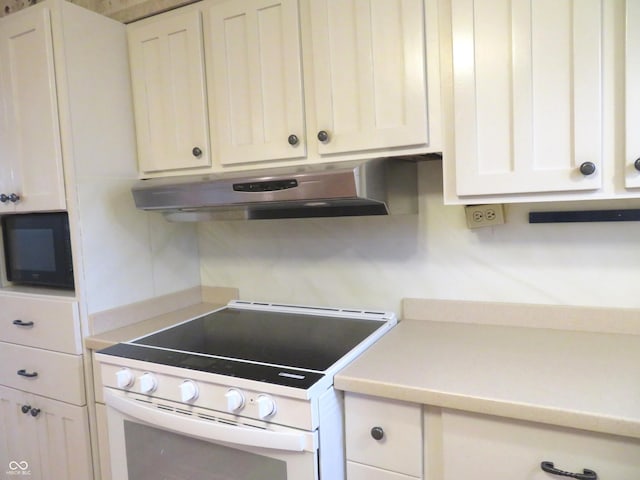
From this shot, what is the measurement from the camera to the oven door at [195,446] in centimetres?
106

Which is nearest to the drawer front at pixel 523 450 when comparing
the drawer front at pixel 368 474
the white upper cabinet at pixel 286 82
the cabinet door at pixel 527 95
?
the drawer front at pixel 368 474

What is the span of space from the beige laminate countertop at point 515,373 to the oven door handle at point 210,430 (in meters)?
0.18

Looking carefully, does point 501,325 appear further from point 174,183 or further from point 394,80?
point 174,183

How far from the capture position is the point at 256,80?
4.74 ft

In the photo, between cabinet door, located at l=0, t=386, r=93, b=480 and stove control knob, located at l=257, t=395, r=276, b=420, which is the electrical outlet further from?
cabinet door, located at l=0, t=386, r=93, b=480

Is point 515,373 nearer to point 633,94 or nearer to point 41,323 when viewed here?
point 633,94

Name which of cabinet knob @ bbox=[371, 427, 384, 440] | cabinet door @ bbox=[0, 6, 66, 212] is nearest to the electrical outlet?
cabinet knob @ bbox=[371, 427, 384, 440]

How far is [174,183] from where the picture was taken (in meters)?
1.44

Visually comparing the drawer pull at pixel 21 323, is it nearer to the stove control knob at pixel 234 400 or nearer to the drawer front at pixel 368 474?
the stove control knob at pixel 234 400

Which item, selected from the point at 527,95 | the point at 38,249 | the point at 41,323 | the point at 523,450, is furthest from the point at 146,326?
the point at 527,95

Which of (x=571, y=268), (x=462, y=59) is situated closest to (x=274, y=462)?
(x=571, y=268)

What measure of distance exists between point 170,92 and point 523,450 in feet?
5.16

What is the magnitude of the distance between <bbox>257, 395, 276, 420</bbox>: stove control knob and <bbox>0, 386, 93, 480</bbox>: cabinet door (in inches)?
34.3

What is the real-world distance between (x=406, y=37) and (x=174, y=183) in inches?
33.6
